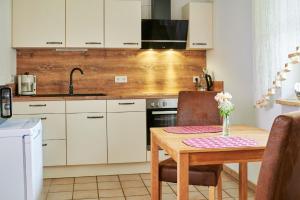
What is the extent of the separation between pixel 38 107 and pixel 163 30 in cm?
176

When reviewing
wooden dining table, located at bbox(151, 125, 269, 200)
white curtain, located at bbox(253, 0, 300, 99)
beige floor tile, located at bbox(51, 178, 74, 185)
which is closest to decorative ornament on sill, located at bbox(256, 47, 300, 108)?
white curtain, located at bbox(253, 0, 300, 99)

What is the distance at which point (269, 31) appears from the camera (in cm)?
321

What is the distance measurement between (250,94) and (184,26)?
135 cm

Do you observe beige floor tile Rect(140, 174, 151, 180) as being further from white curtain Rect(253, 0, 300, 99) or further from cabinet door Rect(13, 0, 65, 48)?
cabinet door Rect(13, 0, 65, 48)

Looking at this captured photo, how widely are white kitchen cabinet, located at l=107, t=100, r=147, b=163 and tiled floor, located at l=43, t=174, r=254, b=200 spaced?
0.76ft

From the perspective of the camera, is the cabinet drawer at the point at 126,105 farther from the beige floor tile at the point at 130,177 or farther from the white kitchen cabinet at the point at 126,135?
the beige floor tile at the point at 130,177

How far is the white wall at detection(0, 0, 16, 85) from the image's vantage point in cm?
369

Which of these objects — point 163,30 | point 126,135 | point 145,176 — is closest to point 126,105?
point 126,135

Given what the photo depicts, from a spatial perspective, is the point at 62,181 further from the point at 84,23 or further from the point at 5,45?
the point at 84,23

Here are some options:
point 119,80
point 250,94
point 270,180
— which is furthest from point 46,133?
point 270,180

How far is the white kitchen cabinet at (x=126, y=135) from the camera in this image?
13.9ft

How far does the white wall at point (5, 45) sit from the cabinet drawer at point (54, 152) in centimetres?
84

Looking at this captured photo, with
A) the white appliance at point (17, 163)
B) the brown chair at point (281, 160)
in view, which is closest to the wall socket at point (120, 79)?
the white appliance at point (17, 163)

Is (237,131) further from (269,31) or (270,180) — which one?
(270,180)
